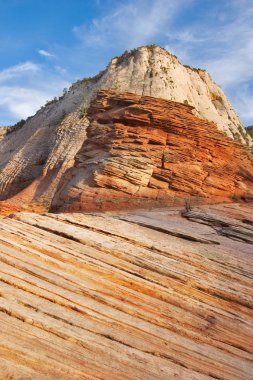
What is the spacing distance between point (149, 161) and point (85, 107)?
33.6 metres

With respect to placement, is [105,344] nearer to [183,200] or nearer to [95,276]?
[95,276]

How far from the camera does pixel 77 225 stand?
11.9 m

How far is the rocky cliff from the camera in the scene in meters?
16.6

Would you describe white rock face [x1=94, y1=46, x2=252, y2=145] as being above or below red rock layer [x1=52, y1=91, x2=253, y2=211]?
above

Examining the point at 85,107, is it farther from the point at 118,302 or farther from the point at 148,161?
the point at 118,302

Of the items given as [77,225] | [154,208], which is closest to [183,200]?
[154,208]

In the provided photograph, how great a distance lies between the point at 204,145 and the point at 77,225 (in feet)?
32.4

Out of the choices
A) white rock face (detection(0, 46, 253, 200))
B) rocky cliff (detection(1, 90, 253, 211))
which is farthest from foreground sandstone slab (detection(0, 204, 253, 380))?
white rock face (detection(0, 46, 253, 200))

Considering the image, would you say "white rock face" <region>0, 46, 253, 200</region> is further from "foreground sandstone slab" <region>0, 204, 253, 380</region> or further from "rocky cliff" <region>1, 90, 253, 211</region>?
"foreground sandstone slab" <region>0, 204, 253, 380</region>

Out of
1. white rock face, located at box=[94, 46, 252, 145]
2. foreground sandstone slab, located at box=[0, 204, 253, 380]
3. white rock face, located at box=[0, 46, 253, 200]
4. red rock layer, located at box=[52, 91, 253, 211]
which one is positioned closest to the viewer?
foreground sandstone slab, located at box=[0, 204, 253, 380]

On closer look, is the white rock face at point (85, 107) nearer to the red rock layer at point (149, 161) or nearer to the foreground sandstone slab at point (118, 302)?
the red rock layer at point (149, 161)

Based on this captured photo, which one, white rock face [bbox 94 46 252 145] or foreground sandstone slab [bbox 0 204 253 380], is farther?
white rock face [bbox 94 46 252 145]

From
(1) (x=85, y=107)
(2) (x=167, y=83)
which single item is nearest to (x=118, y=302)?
(1) (x=85, y=107)

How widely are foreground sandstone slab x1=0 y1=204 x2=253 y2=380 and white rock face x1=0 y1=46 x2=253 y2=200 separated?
31.8 meters
